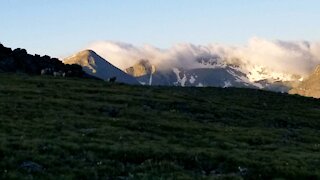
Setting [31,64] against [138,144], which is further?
[31,64]

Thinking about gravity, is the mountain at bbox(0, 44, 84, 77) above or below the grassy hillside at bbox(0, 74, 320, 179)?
above

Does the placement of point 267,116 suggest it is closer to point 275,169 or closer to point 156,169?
point 275,169

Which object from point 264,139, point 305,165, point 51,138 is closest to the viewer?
point 305,165

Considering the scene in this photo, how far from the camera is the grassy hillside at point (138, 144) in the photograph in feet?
98.0

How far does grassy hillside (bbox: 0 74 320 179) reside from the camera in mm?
29875

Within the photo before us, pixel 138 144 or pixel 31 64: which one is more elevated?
pixel 31 64

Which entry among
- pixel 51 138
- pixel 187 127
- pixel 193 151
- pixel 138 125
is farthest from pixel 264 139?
pixel 51 138

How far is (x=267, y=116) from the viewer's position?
79125mm

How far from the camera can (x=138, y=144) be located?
127 ft

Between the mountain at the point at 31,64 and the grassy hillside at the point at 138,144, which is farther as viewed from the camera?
the mountain at the point at 31,64

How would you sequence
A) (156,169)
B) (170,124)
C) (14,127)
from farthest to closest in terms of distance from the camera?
(170,124)
(14,127)
(156,169)

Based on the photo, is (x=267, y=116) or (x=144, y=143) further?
(x=267, y=116)

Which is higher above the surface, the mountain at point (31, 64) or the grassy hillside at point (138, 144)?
the mountain at point (31, 64)

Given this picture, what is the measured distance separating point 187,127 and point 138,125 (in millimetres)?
5487
